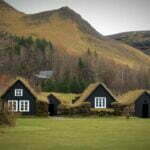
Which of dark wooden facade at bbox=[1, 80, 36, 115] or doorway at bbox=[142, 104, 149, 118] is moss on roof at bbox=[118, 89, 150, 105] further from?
dark wooden facade at bbox=[1, 80, 36, 115]

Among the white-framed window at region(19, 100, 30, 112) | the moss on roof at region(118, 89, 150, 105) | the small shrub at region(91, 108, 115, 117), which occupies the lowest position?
the small shrub at region(91, 108, 115, 117)

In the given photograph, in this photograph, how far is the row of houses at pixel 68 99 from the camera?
222ft

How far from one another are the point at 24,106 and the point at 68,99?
864cm

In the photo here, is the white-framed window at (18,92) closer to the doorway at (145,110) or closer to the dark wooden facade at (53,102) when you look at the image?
the dark wooden facade at (53,102)

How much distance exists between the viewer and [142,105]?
7019cm

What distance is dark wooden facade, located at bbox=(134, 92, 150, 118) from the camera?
229ft

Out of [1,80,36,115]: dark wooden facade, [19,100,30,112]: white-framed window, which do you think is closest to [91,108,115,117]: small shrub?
[1,80,36,115]: dark wooden facade

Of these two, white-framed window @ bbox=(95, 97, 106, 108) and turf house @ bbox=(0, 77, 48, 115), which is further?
white-framed window @ bbox=(95, 97, 106, 108)

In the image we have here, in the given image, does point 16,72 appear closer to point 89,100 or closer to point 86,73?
point 86,73

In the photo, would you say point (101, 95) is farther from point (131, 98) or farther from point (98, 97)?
point (131, 98)

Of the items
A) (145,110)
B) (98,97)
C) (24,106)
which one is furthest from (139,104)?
(24,106)

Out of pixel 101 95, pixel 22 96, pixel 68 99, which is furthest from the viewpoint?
pixel 68 99

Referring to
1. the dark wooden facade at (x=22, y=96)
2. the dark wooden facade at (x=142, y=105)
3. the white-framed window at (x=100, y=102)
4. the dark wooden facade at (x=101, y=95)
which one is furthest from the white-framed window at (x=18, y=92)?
the dark wooden facade at (x=142, y=105)

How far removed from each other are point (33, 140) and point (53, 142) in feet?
5.29
